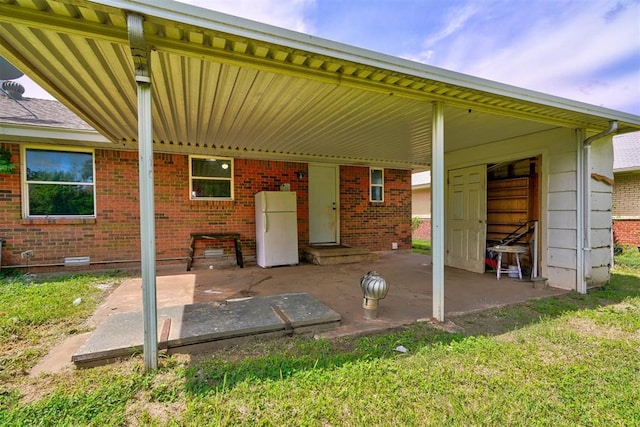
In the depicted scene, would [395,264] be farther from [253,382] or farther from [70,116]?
[70,116]

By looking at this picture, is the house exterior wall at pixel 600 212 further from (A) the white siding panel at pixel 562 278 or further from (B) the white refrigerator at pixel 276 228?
(B) the white refrigerator at pixel 276 228

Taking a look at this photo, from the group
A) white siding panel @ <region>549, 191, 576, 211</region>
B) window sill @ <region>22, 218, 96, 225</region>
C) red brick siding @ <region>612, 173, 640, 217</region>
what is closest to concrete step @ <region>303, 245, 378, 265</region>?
white siding panel @ <region>549, 191, 576, 211</region>

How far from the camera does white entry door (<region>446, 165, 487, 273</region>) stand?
20.0 feet

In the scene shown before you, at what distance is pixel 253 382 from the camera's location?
2229mm

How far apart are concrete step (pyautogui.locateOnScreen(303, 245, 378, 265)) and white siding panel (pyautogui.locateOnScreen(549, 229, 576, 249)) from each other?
3.80m

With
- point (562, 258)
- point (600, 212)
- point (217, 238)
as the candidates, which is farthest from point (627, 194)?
point (217, 238)

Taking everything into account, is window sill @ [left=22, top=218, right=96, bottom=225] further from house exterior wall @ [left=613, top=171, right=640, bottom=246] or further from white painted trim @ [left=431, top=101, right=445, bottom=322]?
house exterior wall @ [left=613, top=171, right=640, bottom=246]

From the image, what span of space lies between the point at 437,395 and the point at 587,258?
4371 millimetres

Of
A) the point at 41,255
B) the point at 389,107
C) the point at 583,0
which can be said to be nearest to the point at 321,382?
the point at 389,107

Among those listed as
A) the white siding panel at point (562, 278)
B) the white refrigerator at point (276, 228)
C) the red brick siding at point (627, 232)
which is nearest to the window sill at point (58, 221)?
the white refrigerator at point (276, 228)

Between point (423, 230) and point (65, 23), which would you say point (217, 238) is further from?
point (423, 230)

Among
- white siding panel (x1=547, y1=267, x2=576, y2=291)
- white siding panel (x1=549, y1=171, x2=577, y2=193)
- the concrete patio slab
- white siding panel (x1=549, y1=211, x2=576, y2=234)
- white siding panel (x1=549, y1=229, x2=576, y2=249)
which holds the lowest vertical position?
the concrete patio slab

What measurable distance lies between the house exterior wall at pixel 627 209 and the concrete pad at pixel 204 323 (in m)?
11.3

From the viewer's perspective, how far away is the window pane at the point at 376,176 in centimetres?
905
